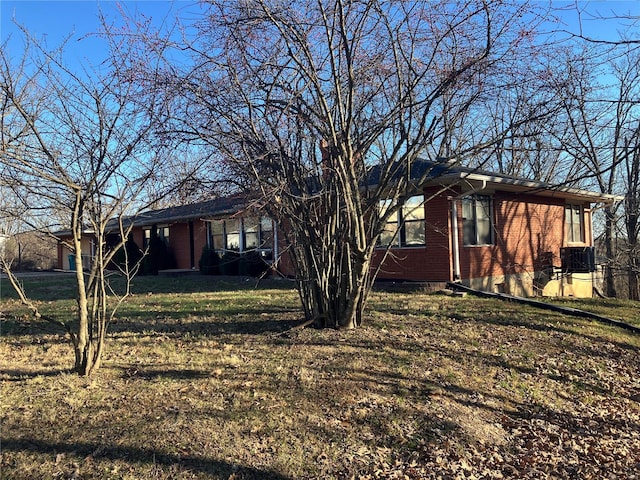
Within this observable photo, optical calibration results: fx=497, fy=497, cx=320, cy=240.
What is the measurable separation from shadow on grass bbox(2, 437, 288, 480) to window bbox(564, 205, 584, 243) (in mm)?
17276

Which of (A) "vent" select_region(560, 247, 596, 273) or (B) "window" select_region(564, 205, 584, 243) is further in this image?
(B) "window" select_region(564, 205, 584, 243)

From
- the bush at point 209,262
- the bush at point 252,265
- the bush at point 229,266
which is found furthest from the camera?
the bush at point 209,262

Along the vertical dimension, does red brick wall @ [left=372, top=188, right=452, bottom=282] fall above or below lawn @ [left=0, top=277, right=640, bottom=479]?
above

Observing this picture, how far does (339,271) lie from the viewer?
713cm

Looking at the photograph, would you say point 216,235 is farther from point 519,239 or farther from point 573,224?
point 573,224

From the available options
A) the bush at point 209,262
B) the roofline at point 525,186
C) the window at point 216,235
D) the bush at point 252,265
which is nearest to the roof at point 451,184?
the roofline at point 525,186

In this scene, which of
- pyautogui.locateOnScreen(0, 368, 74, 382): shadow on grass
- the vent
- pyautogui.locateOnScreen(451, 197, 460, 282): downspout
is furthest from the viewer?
the vent

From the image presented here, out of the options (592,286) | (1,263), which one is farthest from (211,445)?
(592,286)

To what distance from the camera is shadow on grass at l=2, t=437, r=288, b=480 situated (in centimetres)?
342

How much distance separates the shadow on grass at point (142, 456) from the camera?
11.2ft

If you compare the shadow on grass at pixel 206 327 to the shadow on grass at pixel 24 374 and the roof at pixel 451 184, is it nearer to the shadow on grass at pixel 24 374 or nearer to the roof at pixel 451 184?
the roof at pixel 451 184

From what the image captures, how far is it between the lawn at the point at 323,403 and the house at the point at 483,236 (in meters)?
3.06

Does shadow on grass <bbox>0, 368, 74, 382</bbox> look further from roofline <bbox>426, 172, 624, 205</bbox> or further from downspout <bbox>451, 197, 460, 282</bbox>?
downspout <bbox>451, 197, 460, 282</bbox>

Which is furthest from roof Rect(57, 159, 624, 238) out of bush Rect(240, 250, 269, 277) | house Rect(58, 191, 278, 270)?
bush Rect(240, 250, 269, 277)
